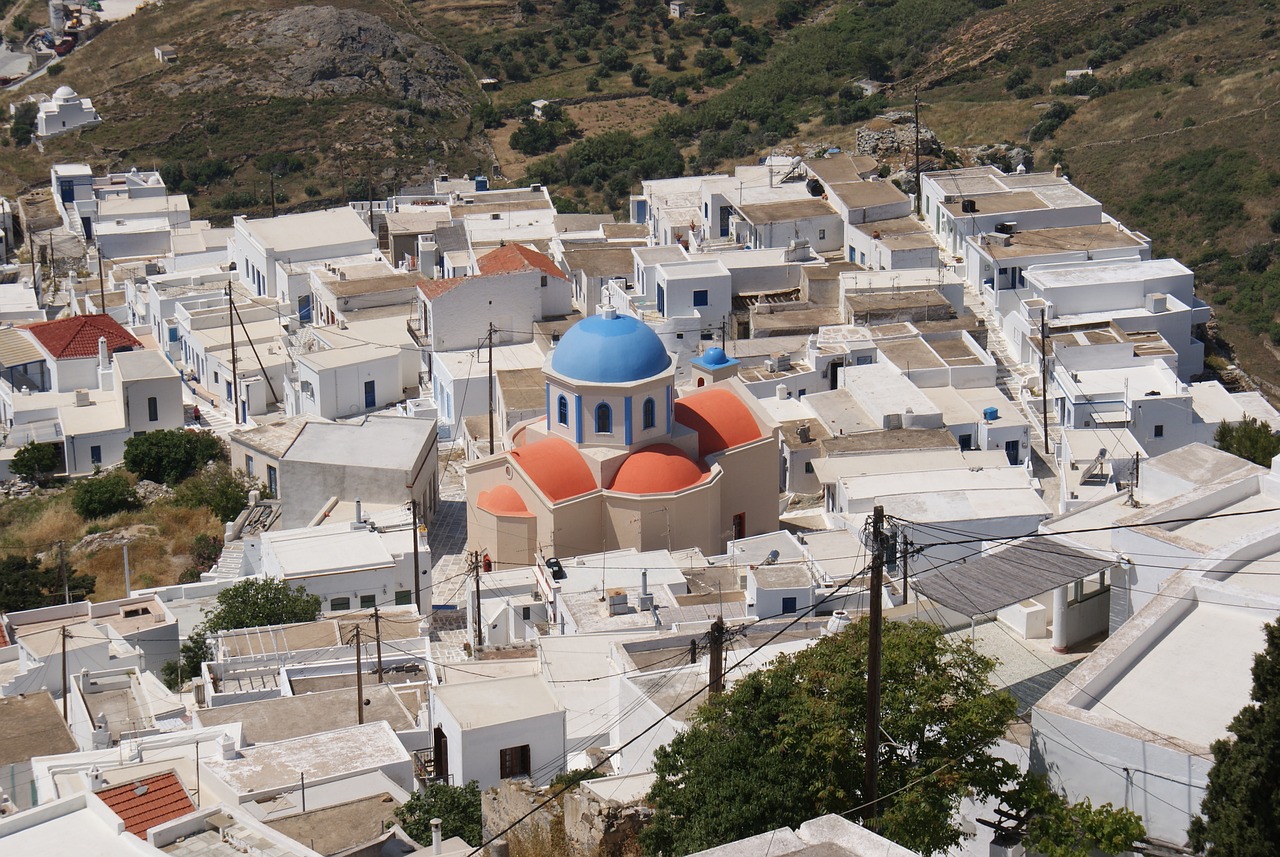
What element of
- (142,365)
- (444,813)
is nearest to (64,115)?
(142,365)

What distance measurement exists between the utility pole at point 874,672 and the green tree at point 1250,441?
22875 mm

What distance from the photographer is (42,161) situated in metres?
84.4

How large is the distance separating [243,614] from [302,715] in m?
6.14

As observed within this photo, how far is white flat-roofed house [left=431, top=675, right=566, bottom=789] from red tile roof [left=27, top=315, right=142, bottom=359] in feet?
99.6

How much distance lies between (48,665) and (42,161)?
57339 millimetres

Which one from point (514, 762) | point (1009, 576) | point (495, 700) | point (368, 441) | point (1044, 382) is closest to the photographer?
point (1009, 576)

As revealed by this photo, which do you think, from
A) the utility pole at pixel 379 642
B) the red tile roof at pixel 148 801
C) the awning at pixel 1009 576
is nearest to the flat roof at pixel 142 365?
the utility pole at pixel 379 642

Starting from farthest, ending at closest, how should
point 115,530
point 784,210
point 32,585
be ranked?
1. point 784,210
2. point 115,530
3. point 32,585

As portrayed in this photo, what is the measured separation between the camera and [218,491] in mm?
43438

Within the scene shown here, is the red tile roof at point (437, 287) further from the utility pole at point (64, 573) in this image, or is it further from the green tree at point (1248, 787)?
the green tree at point (1248, 787)

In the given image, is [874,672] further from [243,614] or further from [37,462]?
[37,462]

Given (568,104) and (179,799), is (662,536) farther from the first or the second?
(568,104)

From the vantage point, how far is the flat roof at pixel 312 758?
24859mm

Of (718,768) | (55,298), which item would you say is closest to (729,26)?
(55,298)
